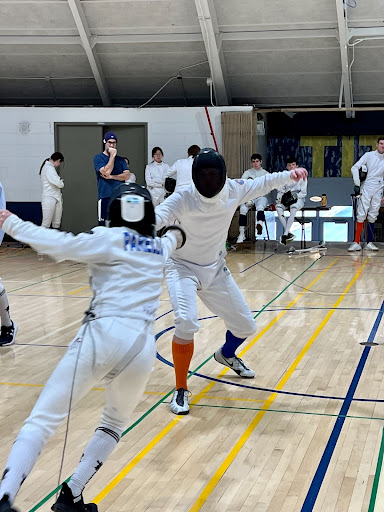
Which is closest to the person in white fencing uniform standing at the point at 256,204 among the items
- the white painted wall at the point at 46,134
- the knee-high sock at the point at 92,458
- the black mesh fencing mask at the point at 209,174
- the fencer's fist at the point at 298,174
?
the white painted wall at the point at 46,134

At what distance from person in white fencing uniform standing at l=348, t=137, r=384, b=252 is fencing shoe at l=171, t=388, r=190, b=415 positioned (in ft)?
25.6

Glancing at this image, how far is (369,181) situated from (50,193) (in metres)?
5.04

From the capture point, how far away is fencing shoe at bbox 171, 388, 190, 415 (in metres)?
4.29

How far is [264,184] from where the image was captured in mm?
4449

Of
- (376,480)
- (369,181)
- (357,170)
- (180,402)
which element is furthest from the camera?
(369,181)

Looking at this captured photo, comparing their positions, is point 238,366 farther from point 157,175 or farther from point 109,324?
point 157,175

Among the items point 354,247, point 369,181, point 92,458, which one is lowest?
point 354,247

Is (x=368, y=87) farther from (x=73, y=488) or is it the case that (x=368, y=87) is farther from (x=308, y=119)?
(x=73, y=488)

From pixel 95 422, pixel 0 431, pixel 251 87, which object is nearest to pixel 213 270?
pixel 95 422

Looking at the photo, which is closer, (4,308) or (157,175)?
(4,308)

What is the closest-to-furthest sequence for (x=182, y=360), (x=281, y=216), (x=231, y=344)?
(x=182, y=360)
(x=231, y=344)
(x=281, y=216)

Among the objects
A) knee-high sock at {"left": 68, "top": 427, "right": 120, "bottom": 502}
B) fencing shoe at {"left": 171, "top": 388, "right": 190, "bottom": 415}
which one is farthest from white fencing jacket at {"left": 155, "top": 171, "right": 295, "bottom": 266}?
knee-high sock at {"left": 68, "top": 427, "right": 120, "bottom": 502}

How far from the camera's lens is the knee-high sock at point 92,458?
2.78 m

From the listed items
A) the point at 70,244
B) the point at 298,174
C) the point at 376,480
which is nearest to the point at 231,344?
the point at 298,174
